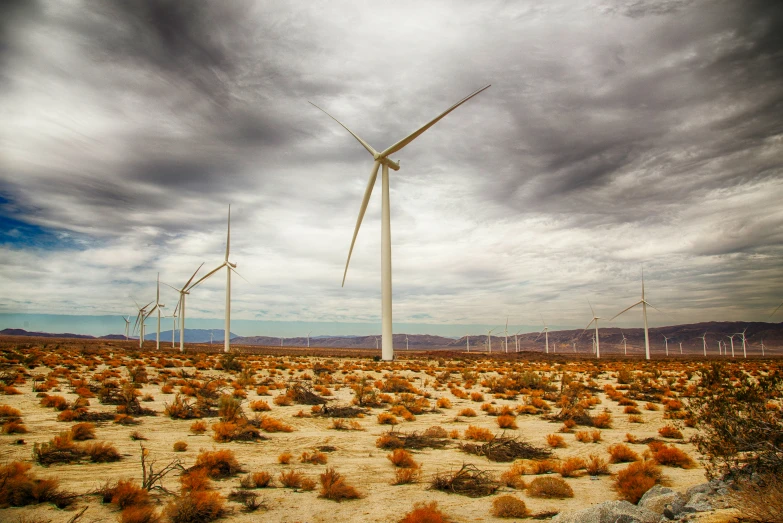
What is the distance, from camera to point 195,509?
299 inches

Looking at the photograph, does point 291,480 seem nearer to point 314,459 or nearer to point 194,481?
point 314,459

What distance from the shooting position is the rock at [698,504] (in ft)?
20.2

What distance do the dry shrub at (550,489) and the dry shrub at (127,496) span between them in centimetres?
772

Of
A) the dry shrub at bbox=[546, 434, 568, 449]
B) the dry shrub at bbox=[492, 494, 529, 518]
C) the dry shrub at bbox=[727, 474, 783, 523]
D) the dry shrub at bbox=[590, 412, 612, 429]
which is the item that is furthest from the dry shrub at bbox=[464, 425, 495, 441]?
the dry shrub at bbox=[727, 474, 783, 523]

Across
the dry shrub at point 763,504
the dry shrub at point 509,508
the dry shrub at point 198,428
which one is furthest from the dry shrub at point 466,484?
the dry shrub at point 198,428

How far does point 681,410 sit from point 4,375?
35.7 metres

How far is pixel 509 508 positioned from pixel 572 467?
3.46 m

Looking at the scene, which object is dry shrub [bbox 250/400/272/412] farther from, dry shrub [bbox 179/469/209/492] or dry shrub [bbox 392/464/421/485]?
dry shrub [bbox 392/464/421/485]

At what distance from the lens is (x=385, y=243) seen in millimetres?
45000

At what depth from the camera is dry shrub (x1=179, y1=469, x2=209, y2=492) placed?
29.1ft

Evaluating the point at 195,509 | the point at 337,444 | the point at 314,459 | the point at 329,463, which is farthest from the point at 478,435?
the point at 195,509

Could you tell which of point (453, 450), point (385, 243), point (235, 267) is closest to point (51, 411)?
point (453, 450)

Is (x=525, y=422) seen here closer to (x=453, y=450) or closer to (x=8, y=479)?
(x=453, y=450)

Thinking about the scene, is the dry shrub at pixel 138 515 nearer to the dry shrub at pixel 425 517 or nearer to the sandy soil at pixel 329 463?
the sandy soil at pixel 329 463
